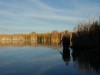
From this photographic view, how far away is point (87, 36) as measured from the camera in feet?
113

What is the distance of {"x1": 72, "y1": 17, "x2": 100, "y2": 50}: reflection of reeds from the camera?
30.9m

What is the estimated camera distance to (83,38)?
1417 inches

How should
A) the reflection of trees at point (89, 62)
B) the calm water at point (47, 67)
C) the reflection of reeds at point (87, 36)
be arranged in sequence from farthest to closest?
the reflection of reeds at point (87, 36) → the reflection of trees at point (89, 62) → the calm water at point (47, 67)

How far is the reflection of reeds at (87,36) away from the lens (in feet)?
101

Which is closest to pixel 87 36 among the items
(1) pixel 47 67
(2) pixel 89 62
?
(2) pixel 89 62

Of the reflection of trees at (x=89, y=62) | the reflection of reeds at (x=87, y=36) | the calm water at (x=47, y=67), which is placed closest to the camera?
the calm water at (x=47, y=67)

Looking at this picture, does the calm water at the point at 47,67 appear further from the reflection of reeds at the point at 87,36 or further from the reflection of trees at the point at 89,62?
the reflection of reeds at the point at 87,36

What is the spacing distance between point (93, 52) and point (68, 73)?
40.1 feet

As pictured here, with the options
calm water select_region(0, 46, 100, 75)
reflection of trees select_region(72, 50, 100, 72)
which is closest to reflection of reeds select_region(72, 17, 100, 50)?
reflection of trees select_region(72, 50, 100, 72)

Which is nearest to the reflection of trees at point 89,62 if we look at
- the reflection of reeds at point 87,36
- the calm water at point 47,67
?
the calm water at point 47,67

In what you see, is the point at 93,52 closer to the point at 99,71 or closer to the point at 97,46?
the point at 97,46

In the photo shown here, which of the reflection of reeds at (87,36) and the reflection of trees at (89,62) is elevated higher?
the reflection of reeds at (87,36)

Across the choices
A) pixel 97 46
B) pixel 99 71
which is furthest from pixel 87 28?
pixel 99 71

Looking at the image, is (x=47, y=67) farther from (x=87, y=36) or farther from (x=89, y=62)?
(x=87, y=36)
